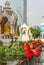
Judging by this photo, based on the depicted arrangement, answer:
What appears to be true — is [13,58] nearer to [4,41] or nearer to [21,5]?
[4,41]

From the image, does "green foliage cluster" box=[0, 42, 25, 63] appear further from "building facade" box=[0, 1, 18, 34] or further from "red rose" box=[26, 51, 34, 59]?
"building facade" box=[0, 1, 18, 34]

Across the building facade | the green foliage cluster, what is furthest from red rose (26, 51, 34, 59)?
the building facade

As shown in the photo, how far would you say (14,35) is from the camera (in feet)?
6.17

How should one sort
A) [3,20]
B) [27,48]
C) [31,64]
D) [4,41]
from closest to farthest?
[27,48]
[31,64]
[4,41]
[3,20]

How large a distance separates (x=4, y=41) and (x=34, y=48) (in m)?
0.58

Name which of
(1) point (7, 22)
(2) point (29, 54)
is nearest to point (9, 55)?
(2) point (29, 54)

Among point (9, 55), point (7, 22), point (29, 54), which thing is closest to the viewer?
point (9, 55)

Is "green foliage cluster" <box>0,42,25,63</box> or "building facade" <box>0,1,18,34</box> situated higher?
"building facade" <box>0,1,18,34</box>

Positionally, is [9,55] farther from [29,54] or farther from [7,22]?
[7,22]

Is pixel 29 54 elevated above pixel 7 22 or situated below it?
below

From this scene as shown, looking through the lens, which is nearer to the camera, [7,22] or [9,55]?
[9,55]

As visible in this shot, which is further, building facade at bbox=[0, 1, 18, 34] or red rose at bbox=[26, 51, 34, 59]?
building facade at bbox=[0, 1, 18, 34]

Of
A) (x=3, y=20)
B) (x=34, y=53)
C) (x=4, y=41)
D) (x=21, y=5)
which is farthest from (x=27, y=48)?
(x=21, y=5)

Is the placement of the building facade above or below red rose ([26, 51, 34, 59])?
above
